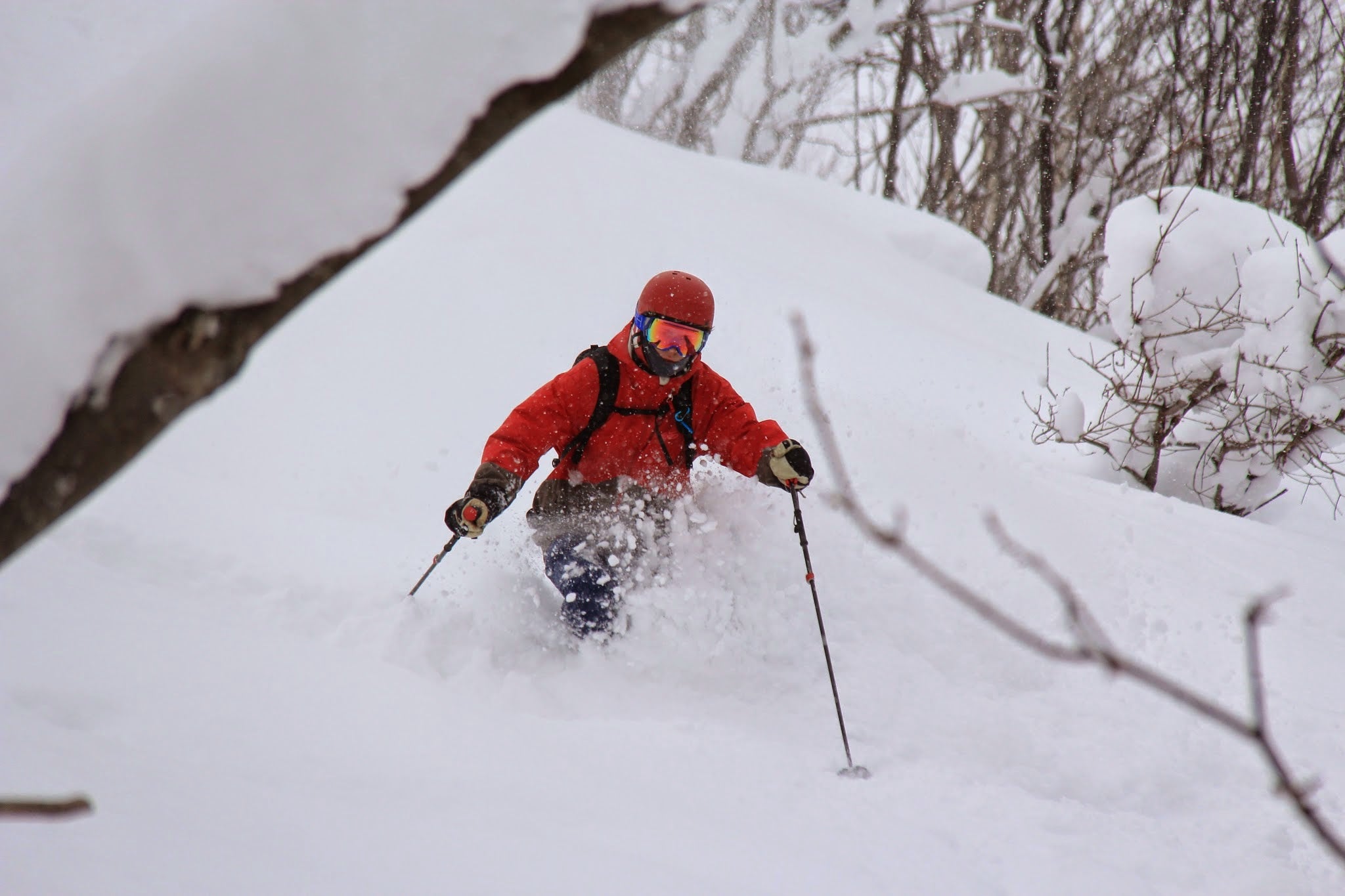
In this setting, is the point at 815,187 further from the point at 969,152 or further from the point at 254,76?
the point at 254,76

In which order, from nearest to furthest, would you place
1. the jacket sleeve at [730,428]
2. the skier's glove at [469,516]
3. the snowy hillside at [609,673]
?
the snowy hillside at [609,673] → the skier's glove at [469,516] → the jacket sleeve at [730,428]

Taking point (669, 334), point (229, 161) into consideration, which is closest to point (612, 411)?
point (669, 334)

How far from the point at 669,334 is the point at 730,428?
0.56 m

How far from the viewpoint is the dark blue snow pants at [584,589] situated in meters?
3.68

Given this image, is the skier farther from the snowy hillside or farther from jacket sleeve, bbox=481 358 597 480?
the snowy hillside

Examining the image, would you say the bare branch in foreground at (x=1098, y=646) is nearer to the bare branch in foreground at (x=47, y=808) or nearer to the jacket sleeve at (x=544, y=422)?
the bare branch in foreground at (x=47, y=808)

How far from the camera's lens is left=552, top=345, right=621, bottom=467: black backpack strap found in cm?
379

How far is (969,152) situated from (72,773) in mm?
Answer: 19284

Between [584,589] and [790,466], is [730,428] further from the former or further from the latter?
[584,589]

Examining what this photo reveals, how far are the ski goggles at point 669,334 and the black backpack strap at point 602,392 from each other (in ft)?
0.68

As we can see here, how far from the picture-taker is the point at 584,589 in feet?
12.1

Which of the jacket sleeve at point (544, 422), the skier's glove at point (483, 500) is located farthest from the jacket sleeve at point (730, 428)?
the skier's glove at point (483, 500)

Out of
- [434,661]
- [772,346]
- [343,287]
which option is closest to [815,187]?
[772,346]

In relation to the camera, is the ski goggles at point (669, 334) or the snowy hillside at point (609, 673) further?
the ski goggles at point (669, 334)
